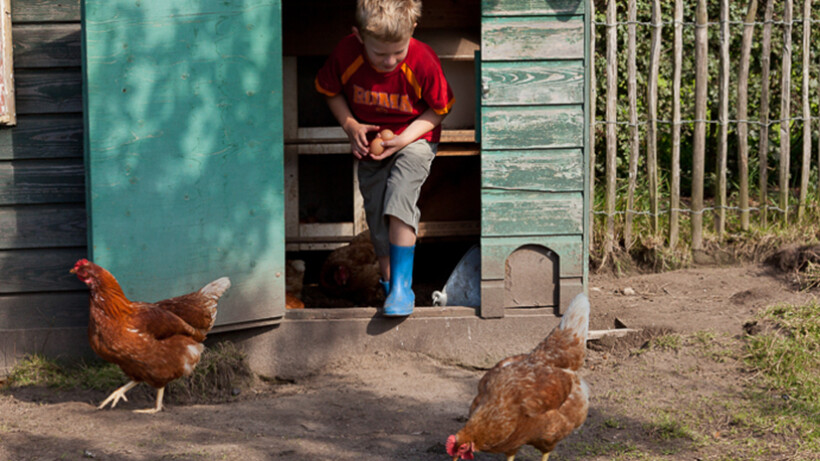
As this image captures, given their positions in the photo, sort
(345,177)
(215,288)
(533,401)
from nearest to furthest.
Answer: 1. (533,401)
2. (215,288)
3. (345,177)

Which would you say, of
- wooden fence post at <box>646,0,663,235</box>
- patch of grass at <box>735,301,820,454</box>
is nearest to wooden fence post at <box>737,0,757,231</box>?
wooden fence post at <box>646,0,663,235</box>

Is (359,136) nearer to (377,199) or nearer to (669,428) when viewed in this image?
(377,199)

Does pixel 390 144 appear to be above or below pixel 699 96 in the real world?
below

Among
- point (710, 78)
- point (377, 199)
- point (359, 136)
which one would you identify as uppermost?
point (710, 78)

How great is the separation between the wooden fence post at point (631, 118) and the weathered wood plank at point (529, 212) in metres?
1.99

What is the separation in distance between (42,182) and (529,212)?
9.26 ft

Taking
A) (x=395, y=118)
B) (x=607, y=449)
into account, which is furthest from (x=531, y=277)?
(x=607, y=449)

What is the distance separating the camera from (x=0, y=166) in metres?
4.75

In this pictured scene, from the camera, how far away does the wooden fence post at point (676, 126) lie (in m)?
6.57

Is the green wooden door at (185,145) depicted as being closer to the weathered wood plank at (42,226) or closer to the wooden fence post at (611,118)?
the weathered wood plank at (42,226)

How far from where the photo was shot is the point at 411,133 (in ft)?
15.6

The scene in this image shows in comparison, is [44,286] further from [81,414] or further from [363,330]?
[363,330]

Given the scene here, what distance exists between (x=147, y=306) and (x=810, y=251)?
4700 millimetres

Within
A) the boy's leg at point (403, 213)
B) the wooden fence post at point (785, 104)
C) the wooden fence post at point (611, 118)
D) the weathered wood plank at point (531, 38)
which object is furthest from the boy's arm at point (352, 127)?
the wooden fence post at point (785, 104)
